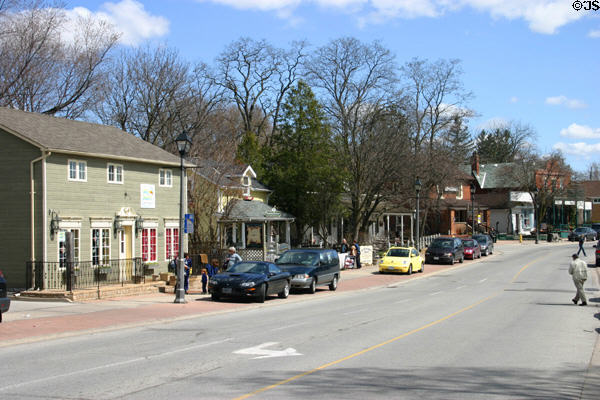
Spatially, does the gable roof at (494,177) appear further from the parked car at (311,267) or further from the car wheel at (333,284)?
the parked car at (311,267)

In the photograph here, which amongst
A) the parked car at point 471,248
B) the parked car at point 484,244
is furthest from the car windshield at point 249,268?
the parked car at point 484,244

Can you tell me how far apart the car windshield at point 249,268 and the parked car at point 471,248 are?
30.0 m

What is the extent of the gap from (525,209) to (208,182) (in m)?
62.2

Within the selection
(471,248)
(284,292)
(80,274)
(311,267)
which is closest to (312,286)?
A: (311,267)

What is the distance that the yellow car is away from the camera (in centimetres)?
3572

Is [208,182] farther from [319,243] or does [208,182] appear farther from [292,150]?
[319,243]

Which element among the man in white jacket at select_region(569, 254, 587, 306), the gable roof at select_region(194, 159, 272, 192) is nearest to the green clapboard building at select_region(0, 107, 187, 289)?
the gable roof at select_region(194, 159, 272, 192)

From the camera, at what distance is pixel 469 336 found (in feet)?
46.5

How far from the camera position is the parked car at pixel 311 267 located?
24984mm

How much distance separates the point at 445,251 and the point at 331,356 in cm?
3419

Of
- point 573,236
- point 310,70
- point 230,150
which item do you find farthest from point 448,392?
point 573,236

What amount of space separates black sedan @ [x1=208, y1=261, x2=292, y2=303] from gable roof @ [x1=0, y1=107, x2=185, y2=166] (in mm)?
8028

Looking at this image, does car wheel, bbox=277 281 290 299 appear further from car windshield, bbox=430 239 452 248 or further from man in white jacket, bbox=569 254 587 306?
car windshield, bbox=430 239 452 248

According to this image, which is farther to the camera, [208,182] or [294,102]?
[294,102]
